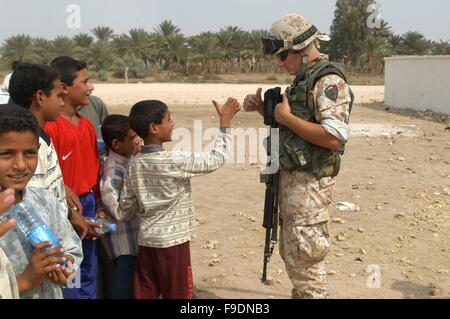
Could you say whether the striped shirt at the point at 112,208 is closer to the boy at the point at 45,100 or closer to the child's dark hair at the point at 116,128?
the child's dark hair at the point at 116,128

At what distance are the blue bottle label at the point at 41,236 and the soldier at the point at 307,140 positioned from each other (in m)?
1.40

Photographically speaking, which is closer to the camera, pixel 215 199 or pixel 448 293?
pixel 448 293

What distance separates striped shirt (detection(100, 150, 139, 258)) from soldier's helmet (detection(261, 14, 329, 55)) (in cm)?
106

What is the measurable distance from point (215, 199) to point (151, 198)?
12.2 ft

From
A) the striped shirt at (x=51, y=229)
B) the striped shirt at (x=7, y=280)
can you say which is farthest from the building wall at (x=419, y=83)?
the striped shirt at (x=7, y=280)

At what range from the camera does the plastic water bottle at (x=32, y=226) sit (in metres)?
1.79

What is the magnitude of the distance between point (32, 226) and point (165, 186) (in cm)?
98

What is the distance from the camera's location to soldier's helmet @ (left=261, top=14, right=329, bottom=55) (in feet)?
9.12

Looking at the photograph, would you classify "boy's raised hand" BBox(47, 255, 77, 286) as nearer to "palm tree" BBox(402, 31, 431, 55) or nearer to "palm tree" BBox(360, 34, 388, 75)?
"palm tree" BBox(360, 34, 388, 75)

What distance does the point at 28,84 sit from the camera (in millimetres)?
2549

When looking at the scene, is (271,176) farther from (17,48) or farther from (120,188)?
(17,48)
